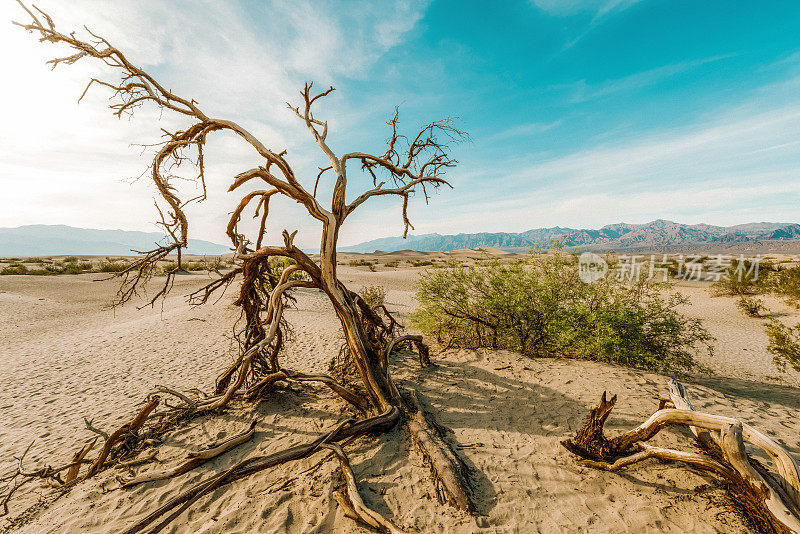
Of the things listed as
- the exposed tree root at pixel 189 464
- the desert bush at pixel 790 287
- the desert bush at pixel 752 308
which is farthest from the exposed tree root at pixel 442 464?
the desert bush at pixel 790 287

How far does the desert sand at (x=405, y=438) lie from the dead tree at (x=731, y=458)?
0.22 meters

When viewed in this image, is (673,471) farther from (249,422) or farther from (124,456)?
(124,456)

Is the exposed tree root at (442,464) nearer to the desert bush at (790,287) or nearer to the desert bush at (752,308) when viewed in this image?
the desert bush at (752,308)

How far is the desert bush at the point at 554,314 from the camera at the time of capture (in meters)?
7.03

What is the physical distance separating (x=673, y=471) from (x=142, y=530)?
6196mm

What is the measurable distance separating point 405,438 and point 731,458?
366cm

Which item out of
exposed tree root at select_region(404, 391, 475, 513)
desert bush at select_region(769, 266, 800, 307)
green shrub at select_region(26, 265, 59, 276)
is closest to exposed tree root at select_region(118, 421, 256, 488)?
exposed tree root at select_region(404, 391, 475, 513)

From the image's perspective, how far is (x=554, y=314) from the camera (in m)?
7.90

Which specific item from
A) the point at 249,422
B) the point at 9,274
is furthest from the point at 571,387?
the point at 9,274

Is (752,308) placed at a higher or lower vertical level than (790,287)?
lower

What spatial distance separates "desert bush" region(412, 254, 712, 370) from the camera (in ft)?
23.1

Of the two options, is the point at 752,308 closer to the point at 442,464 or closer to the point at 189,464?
the point at 442,464

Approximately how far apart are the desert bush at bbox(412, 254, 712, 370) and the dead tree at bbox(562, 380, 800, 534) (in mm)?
2952

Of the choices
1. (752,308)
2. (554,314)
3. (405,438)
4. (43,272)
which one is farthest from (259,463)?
(43,272)
